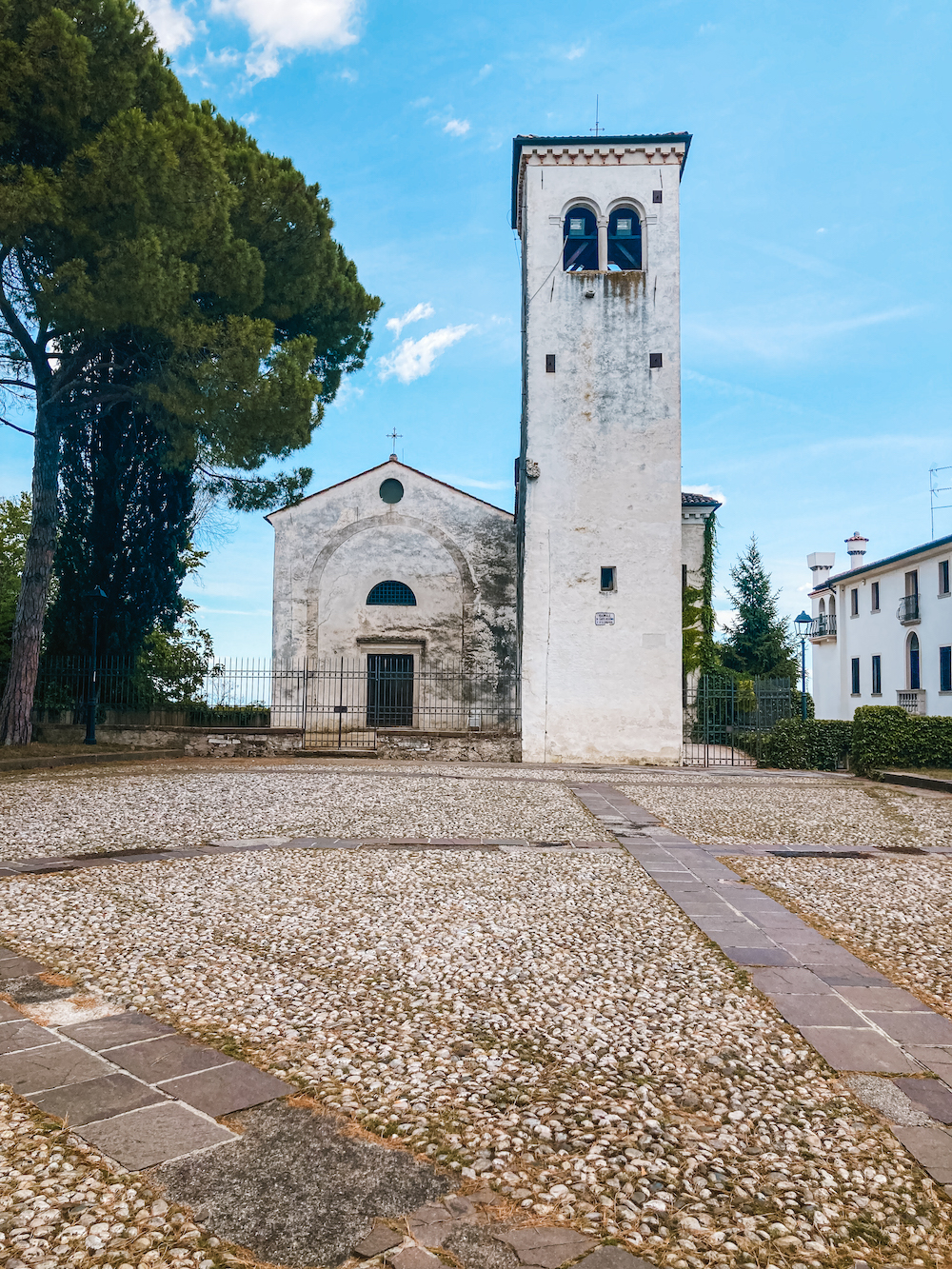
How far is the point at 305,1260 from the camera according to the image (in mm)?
1704

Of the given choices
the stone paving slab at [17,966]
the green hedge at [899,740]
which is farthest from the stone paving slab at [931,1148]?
the green hedge at [899,740]

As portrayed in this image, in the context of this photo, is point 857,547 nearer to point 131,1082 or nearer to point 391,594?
point 391,594

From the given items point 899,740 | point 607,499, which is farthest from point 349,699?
point 899,740

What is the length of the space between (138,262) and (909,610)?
969 inches

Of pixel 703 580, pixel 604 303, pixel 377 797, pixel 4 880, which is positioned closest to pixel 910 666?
pixel 703 580

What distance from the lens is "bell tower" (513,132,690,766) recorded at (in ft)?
56.5

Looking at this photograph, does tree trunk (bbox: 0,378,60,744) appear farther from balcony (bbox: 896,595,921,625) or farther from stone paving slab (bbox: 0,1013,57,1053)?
balcony (bbox: 896,595,921,625)

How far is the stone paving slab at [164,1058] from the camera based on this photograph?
2521 millimetres

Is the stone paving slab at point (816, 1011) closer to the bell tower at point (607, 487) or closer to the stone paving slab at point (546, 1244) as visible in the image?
the stone paving slab at point (546, 1244)

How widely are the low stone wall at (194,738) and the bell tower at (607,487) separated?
5331 millimetres

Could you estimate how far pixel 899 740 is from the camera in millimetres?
13898

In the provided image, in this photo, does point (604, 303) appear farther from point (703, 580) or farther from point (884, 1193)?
point (884, 1193)

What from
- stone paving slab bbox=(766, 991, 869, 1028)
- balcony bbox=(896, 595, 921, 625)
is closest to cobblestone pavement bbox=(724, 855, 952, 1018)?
stone paving slab bbox=(766, 991, 869, 1028)

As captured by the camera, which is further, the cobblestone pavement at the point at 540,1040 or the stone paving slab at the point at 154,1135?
the stone paving slab at the point at 154,1135
